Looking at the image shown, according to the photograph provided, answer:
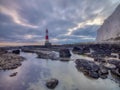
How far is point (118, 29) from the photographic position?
264 ft

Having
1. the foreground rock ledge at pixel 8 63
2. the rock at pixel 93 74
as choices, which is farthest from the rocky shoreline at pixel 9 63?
the rock at pixel 93 74

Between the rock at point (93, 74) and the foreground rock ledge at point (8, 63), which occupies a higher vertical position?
the foreground rock ledge at point (8, 63)

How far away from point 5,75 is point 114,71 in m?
17.4

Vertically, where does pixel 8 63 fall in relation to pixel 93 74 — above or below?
above

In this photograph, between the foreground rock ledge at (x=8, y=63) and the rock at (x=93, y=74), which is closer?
the rock at (x=93, y=74)

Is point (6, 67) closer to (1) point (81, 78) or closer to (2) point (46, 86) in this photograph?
(2) point (46, 86)

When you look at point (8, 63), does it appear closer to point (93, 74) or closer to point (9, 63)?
point (9, 63)

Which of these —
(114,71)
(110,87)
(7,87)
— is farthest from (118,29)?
(7,87)

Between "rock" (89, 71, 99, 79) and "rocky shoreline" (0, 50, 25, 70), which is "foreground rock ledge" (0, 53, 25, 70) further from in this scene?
"rock" (89, 71, 99, 79)

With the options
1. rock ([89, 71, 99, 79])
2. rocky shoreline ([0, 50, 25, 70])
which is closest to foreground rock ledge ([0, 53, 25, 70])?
rocky shoreline ([0, 50, 25, 70])

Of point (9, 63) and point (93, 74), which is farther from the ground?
point (9, 63)

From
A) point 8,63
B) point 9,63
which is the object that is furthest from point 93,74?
point 8,63

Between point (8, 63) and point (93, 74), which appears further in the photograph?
point (8, 63)

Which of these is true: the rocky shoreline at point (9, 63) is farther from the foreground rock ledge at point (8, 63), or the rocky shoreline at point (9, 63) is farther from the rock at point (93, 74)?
the rock at point (93, 74)
